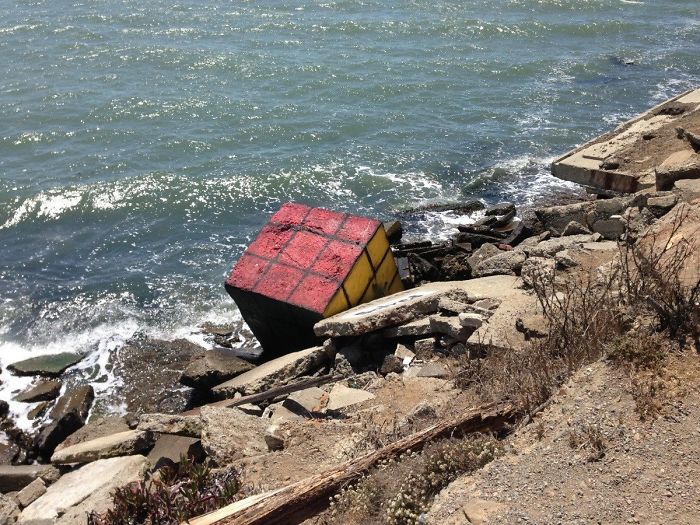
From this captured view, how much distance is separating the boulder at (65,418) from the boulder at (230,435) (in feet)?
10.4

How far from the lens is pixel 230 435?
6.71m

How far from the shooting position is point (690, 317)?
5.36 metres

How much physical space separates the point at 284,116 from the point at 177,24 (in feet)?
29.7

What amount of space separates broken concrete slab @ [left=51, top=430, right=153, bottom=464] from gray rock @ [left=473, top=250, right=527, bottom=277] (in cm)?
466

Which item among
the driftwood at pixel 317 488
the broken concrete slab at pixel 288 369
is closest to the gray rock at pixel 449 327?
the broken concrete slab at pixel 288 369

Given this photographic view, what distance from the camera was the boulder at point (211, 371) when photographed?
9242mm

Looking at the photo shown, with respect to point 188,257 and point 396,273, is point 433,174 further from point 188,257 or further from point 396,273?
point 396,273

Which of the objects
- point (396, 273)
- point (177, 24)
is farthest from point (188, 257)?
point (177, 24)

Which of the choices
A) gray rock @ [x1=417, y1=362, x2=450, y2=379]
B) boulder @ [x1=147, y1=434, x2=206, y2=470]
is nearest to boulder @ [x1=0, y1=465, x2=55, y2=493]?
boulder @ [x1=147, y1=434, x2=206, y2=470]

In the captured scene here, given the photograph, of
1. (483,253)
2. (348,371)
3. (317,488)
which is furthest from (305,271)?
(317,488)

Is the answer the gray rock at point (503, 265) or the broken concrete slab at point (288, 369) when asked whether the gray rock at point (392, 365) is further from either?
the gray rock at point (503, 265)

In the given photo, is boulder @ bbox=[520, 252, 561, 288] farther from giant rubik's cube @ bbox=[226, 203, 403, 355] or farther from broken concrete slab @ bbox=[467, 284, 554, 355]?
giant rubik's cube @ bbox=[226, 203, 403, 355]

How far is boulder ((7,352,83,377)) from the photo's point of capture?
10.9 meters

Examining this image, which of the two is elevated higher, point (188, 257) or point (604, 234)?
point (604, 234)
